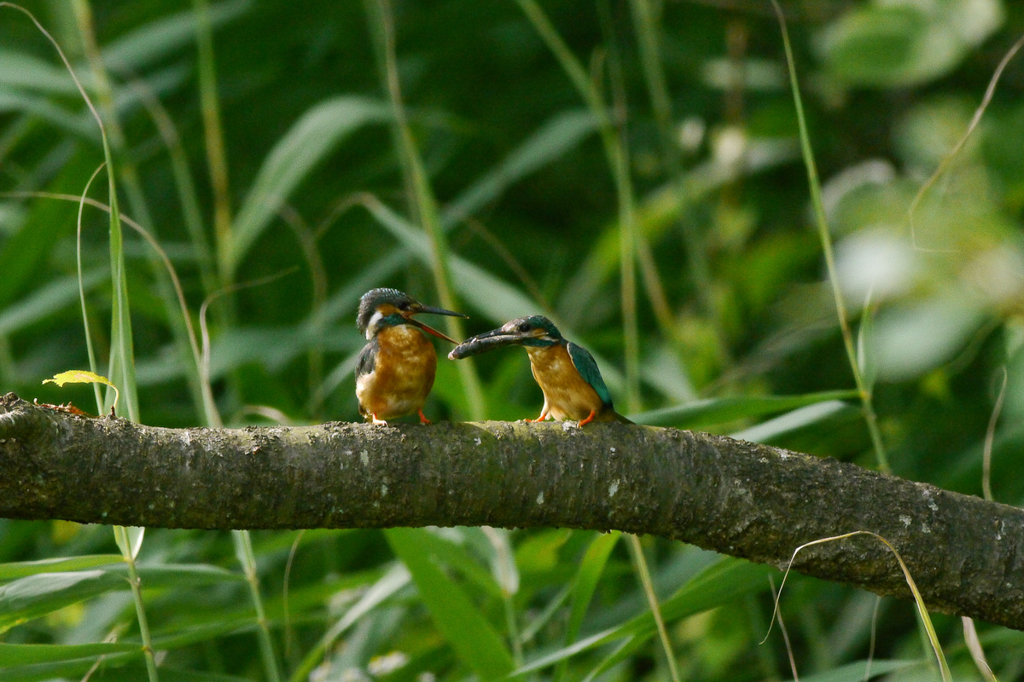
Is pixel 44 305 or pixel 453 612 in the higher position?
pixel 44 305

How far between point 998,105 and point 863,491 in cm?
185

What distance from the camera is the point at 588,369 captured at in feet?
4.35

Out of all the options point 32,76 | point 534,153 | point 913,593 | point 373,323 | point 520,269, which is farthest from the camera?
point 534,153

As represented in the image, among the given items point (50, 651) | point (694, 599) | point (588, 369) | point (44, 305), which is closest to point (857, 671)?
point (694, 599)

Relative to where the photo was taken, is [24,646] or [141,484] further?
[24,646]

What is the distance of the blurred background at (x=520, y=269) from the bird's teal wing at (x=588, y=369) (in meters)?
0.16

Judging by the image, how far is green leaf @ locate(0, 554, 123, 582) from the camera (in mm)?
1259

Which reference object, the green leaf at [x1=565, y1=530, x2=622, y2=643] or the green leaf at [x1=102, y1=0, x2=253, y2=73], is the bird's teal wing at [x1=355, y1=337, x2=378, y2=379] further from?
the green leaf at [x1=102, y1=0, x2=253, y2=73]

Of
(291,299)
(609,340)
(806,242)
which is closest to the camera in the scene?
(609,340)

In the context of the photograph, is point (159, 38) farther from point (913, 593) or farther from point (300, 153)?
point (913, 593)

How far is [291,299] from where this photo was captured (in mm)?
3254

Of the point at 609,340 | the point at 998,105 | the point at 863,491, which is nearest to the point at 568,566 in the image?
the point at 609,340

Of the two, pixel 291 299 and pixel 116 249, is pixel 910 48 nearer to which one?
pixel 116 249

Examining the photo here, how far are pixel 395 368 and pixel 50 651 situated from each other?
2.00 ft
